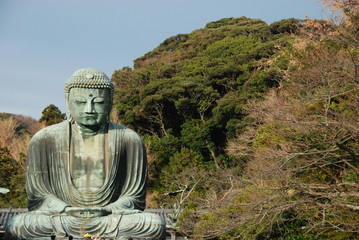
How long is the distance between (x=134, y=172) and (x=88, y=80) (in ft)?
4.97

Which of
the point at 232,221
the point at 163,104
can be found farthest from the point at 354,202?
the point at 163,104

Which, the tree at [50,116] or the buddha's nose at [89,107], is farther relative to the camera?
the tree at [50,116]

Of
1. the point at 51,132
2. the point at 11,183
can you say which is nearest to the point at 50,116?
the point at 11,183

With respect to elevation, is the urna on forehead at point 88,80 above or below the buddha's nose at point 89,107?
above

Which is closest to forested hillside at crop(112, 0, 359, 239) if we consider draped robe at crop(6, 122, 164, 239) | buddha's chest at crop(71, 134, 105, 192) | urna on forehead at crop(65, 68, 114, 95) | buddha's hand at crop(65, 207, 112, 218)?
draped robe at crop(6, 122, 164, 239)

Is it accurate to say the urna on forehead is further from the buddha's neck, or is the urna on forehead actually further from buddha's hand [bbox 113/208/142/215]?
buddha's hand [bbox 113/208/142/215]

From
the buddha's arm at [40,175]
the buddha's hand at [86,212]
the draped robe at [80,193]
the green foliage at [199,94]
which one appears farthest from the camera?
the green foliage at [199,94]

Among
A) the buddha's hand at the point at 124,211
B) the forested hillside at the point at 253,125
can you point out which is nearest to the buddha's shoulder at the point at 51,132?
the buddha's hand at the point at 124,211

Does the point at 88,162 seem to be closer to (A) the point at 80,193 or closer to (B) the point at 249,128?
(A) the point at 80,193

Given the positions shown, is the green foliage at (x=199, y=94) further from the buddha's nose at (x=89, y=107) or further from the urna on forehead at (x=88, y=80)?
the buddha's nose at (x=89, y=107)

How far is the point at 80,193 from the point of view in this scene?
8438 millimetres

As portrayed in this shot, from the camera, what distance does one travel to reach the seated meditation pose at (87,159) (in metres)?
8.46

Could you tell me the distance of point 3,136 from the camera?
111 ft

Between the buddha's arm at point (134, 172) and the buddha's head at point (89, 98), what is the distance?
53cm
